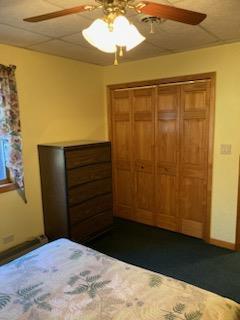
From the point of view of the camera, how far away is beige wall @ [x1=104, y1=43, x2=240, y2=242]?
289 cm

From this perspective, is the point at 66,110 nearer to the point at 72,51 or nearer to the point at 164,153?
the point at 72,51

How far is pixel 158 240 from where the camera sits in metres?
3.39

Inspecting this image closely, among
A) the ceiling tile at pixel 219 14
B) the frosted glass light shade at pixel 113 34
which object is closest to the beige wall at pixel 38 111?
the frosted glass light shade at pixel 113 34

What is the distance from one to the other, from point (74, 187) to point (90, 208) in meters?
0.40

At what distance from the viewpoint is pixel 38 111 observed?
121 inches

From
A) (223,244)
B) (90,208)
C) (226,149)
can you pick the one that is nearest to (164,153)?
(226,149)

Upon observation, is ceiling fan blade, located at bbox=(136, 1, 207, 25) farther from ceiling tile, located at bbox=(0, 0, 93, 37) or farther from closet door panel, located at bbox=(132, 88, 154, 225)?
closet door panel, located at bbox=(132, 88, 154, 225)

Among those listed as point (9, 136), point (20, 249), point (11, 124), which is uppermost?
point (11, 124)

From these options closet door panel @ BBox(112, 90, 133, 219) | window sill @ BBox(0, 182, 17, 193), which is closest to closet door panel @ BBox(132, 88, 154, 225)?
closet door panel @ BBox(112, 90, 133, 219)

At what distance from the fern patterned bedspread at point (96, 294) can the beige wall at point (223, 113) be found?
5.87 ft

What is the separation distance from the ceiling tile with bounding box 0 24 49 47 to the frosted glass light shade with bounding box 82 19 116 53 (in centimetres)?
113

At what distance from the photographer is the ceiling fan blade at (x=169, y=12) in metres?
1.31

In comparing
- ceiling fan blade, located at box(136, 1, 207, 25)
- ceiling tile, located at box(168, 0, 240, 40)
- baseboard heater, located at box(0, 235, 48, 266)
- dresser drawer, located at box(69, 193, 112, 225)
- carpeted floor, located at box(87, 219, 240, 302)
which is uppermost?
ceiling tile, located at box(168, 0, 240, 40)

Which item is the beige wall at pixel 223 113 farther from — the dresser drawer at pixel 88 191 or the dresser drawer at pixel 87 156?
the dresser drawer at pixel 88 191
